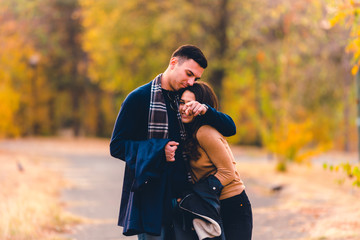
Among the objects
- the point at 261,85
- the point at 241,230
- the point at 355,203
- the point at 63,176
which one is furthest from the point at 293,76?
the point at 241,230

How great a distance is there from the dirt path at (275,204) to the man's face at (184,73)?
11.8ft

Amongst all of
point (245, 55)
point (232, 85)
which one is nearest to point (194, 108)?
point (245, 55)

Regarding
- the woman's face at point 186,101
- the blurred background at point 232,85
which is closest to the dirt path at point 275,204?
the blurred background at point 232,85

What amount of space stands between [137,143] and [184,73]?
1.79 feet

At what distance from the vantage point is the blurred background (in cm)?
796

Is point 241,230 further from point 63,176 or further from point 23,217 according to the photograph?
point 63,176

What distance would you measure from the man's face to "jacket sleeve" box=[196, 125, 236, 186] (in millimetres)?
316

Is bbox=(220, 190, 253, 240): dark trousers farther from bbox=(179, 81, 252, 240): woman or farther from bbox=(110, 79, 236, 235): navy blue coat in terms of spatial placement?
bbox=(110, 79, 236, 235): navy blue coat

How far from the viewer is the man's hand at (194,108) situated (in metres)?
3.37

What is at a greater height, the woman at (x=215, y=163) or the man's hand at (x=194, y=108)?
the man's hand at (x=194, y=108)

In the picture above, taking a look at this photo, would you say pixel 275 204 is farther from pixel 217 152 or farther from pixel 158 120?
pixel 158 120

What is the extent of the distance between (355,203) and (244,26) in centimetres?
1080

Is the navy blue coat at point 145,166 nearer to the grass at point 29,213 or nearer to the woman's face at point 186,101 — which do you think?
the woman's face at point 186,101

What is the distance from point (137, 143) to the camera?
3504 mm
